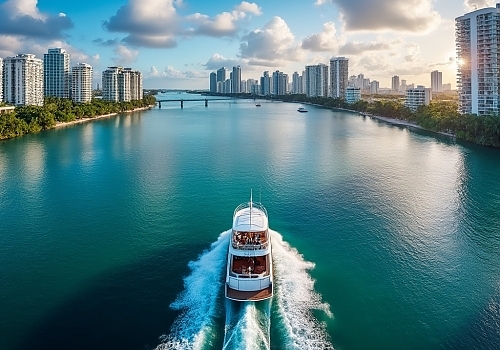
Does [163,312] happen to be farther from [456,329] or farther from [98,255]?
[456,329]

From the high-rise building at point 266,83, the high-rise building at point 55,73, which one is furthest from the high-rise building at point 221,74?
the high-rise building at point 55,73

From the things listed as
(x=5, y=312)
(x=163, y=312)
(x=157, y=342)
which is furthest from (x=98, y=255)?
(x=157, y=342)

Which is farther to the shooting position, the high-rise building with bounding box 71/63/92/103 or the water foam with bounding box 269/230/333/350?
the high-rise building with bounding box 71/63/92/103

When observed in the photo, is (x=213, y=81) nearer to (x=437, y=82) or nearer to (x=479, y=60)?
(x=437, y=82)

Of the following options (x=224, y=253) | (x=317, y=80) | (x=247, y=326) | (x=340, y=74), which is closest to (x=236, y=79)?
(x=317, y=80)

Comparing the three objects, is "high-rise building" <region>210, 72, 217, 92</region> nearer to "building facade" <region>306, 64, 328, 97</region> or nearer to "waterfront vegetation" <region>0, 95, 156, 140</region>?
"building facade" <region>306, 64, 328, 97</region>

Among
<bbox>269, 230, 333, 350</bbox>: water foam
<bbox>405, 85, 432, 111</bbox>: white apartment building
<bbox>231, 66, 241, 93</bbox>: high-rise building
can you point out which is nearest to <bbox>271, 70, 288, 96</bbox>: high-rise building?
<bbox>231, 66, 241, 93</bbox>: high-rise building

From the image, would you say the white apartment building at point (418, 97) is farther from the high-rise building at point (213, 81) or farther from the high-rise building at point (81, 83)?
the high-rise building at point (213, 81)
